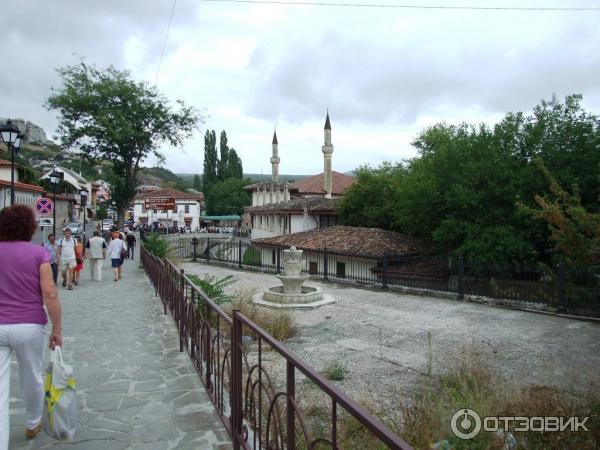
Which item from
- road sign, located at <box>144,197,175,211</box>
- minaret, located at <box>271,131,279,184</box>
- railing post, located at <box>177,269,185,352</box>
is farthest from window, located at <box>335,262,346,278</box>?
minaret, located at <box>271,131,279,184</box>

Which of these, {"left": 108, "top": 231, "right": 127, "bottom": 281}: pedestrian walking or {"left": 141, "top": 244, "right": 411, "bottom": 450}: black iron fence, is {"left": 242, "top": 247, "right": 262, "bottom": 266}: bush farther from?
{"left": 141, "top": 244, "right": 411, "bottom": 450}: black iron fence

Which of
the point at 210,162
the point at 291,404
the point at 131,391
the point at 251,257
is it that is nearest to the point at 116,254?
the point at 131,391

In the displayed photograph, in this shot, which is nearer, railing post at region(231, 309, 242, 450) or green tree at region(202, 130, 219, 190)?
railing post at region(231, 309, 242, 450)

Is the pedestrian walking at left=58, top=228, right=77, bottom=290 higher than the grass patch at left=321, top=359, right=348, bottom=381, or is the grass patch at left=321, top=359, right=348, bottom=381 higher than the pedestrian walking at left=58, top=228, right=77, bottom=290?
the pedestrian walking at left=58, top=228, right=77, bottom=290

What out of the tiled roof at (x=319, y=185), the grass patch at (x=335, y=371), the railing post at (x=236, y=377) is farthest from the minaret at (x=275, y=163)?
the railing post at (x=236, y=377)

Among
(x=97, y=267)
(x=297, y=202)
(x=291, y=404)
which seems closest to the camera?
(x=291, y=404)

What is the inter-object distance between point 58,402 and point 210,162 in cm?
7895

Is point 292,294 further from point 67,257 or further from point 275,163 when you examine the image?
point 275,163

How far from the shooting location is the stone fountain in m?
12.3

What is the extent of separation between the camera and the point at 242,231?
62.1 m

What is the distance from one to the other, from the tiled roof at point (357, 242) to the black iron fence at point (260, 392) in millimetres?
15481

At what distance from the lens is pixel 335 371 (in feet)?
21.7

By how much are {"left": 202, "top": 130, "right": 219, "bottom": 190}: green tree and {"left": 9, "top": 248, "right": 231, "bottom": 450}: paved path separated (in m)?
72.9

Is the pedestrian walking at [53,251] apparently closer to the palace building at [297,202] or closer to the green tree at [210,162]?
the palace building at [297,202]
